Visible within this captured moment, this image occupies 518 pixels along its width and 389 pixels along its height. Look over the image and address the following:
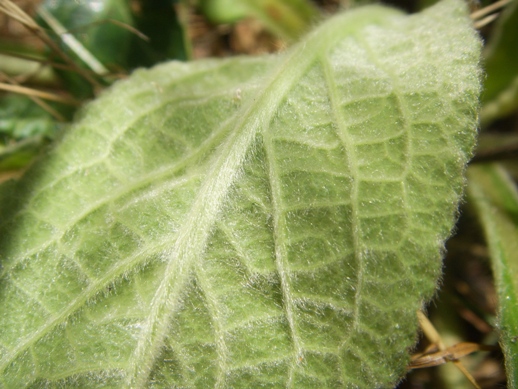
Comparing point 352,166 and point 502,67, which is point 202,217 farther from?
point 502,67

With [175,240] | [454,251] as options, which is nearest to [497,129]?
[454,251]

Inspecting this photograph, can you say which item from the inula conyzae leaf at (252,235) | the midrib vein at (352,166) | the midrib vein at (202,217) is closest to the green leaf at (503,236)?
the inula conyzae leaf at (252,235)

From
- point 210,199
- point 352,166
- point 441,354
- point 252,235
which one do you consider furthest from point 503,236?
point 210,199

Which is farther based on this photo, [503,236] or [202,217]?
[503,236]

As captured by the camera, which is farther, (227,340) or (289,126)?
(289,126)

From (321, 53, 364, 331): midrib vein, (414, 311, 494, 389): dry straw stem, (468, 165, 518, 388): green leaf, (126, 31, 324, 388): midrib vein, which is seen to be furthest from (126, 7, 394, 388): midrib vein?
(468, 165, 518, 388): green leaf

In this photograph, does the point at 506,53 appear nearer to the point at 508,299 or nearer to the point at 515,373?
the point at 508,299

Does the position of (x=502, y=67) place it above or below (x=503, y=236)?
above
